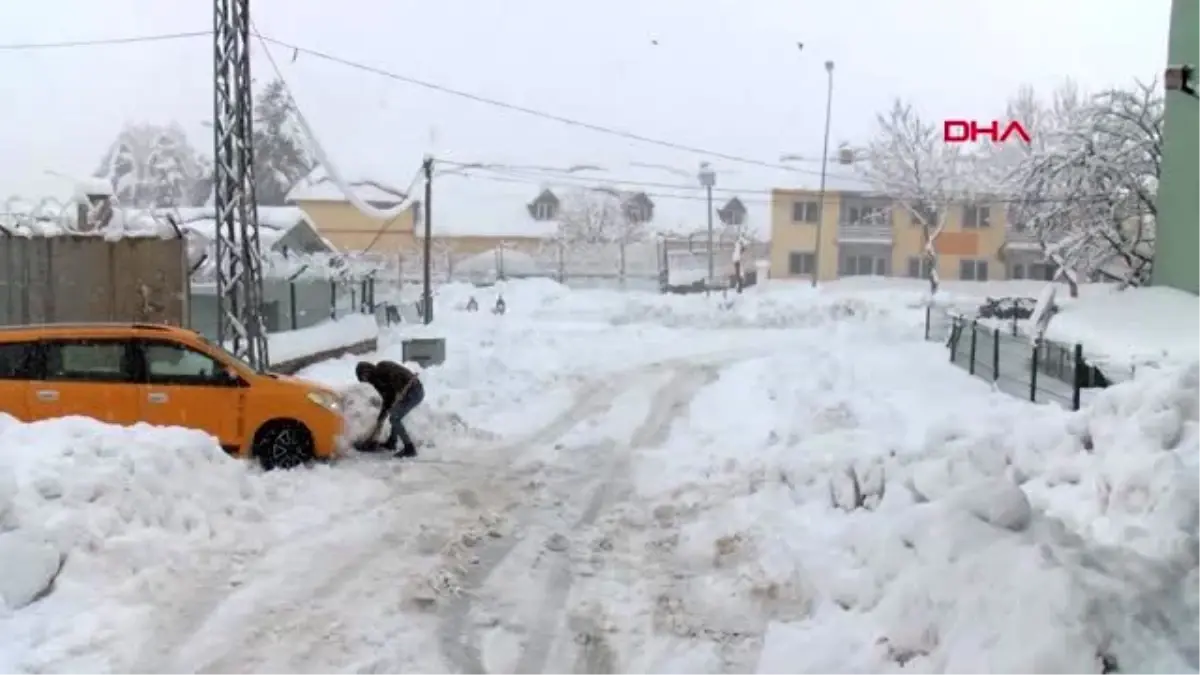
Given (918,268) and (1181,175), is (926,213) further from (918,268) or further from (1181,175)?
A: (1181,175)

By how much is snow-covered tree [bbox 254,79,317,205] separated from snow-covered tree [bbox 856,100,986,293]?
37.2 meters

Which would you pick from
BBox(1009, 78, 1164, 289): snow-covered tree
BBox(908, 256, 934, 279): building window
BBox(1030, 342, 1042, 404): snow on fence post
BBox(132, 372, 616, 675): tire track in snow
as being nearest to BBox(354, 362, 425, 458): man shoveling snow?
BBox(132, 372, 616, 675): tire track in snow

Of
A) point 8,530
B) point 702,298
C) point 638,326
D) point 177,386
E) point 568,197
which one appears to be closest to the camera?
point 8,530

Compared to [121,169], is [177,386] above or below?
below

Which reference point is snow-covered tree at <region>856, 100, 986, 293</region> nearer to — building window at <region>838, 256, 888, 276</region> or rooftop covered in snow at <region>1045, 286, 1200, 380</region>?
building window at <region>838, 256, 888, 276</region>

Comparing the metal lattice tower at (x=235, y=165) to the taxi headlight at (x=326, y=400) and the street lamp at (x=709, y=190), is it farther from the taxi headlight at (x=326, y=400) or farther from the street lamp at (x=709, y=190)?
the street lamp at (x=709, y=190)

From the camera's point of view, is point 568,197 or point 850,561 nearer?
point 850,561

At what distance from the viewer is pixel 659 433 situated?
1705cm

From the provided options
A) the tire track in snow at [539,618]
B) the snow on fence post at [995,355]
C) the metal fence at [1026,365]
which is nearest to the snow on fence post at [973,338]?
the metal fence at [1026,365]

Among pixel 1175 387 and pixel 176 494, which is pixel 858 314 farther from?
pixel 176 494

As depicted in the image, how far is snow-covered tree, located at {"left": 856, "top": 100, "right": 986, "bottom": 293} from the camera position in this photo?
6431 cm

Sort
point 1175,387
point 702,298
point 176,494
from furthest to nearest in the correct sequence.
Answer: point 702,298, point 1175,387, point 176,494

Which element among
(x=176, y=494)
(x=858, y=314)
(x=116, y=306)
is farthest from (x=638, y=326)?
(x=176, y=494)

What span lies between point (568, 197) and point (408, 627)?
249ft
